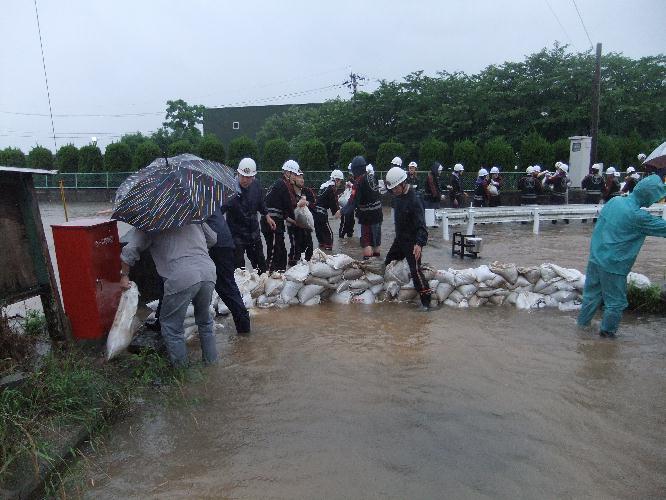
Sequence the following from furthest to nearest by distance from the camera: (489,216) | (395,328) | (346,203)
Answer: (489,216) < (346,203) < (395,328)

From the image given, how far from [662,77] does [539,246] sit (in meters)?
19.0

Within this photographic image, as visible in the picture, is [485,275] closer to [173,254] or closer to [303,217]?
[303,217]

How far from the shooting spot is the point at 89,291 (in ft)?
13.3

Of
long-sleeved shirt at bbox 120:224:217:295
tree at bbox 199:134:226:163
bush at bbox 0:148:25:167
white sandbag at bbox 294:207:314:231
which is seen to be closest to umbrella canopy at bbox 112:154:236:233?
long-sleeved shirt at bbox 120:224:217:295

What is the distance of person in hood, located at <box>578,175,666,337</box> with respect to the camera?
488cm

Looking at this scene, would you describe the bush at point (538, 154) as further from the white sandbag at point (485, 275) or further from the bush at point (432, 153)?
the white sandbag at point (485, 275)

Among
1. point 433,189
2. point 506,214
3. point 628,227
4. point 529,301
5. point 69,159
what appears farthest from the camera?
point 69,159

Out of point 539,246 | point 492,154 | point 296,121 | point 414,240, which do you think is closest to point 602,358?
point 414,240

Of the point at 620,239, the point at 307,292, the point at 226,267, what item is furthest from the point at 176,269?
the point at 620,239

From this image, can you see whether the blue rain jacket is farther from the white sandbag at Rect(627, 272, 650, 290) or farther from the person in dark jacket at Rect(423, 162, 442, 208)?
the person in dark jacket at Rect(423, 162, 442, 208)

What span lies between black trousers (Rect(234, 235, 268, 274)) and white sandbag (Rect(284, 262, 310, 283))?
2.03ft

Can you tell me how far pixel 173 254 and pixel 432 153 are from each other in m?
18.2

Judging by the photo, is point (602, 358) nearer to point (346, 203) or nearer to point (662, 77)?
point (346, 203)

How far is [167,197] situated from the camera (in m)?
3.77
